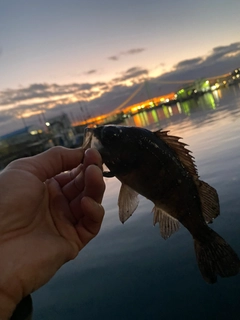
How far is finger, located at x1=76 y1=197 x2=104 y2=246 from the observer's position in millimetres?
2676

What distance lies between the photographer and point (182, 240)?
5.29 metres

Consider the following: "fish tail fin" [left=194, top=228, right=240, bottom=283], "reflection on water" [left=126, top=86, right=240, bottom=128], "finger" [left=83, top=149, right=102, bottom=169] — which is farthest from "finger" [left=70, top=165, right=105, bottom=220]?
"reflection on water" [left=126, top=86, right=240, bottom=128]

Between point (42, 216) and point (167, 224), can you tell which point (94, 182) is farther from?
point (167, 224)

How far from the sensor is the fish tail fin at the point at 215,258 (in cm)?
278

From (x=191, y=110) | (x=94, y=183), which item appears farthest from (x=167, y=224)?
(x=191, y=110)

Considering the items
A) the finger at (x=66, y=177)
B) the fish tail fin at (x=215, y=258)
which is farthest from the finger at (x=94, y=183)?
the fish tail fin at (x=215, y=258)

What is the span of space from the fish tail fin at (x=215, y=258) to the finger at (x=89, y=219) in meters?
1.15

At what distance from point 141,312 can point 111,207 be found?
14.5 feet

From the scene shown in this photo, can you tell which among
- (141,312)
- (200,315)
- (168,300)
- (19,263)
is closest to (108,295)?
(141,312)

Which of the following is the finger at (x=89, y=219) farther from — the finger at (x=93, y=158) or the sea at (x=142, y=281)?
the sea at (x=142, y=281)

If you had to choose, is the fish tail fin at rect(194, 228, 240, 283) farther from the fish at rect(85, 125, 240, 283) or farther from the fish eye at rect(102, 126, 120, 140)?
the fish eye at rect(102, 126, 120, 140)

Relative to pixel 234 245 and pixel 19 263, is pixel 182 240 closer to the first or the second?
pixel 234 245

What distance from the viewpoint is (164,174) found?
117 inches

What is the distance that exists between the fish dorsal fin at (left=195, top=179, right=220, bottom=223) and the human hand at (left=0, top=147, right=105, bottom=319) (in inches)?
44.5
